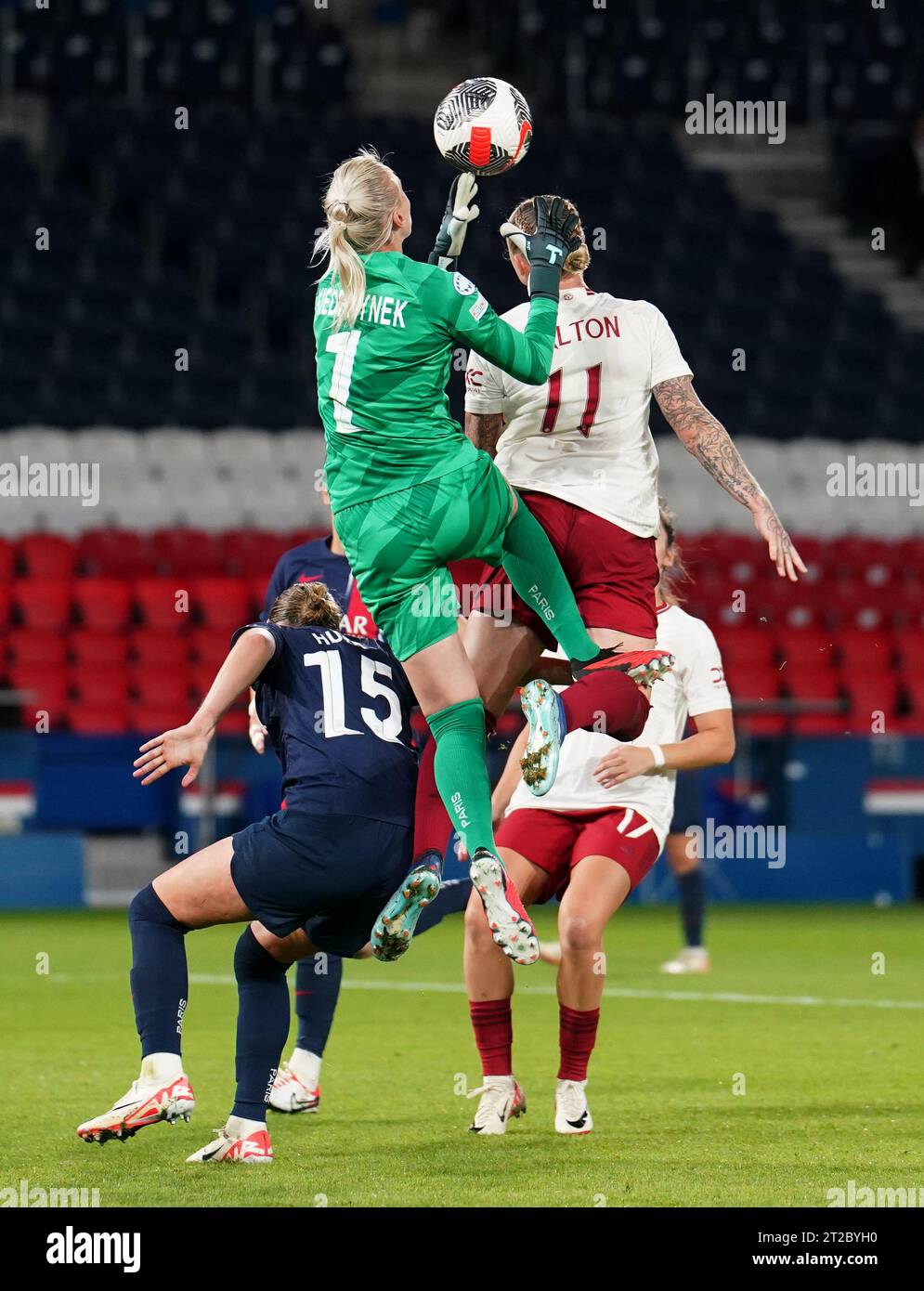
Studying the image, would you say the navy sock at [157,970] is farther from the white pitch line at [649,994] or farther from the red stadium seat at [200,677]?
the red stadium seat at [200,677]

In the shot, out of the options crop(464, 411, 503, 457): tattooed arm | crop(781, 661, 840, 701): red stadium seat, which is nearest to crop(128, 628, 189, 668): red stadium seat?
crop(781, 661, 840, 701): red stadium seat

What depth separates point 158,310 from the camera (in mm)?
20047

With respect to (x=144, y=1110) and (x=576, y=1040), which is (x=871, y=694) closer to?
(x=576, y=1040)

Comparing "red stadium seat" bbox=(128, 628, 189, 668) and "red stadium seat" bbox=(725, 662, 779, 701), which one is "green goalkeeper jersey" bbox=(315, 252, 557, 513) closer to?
"red stadium seat" bbox=(128, 628, 189, 668)

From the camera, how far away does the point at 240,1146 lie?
228 inches

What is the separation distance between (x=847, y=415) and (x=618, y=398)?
15293 millimetres

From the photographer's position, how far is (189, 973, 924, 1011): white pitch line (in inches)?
389

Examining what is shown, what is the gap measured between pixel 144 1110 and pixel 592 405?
2582 millimetres

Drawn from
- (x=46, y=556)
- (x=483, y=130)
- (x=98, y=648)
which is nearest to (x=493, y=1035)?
(x=483, y=130)

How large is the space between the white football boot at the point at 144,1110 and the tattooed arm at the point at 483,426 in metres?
2.28

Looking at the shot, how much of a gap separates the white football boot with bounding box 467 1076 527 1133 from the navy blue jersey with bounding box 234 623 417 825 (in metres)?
1.08

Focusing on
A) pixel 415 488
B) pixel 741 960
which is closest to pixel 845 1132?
pixel 415 488
